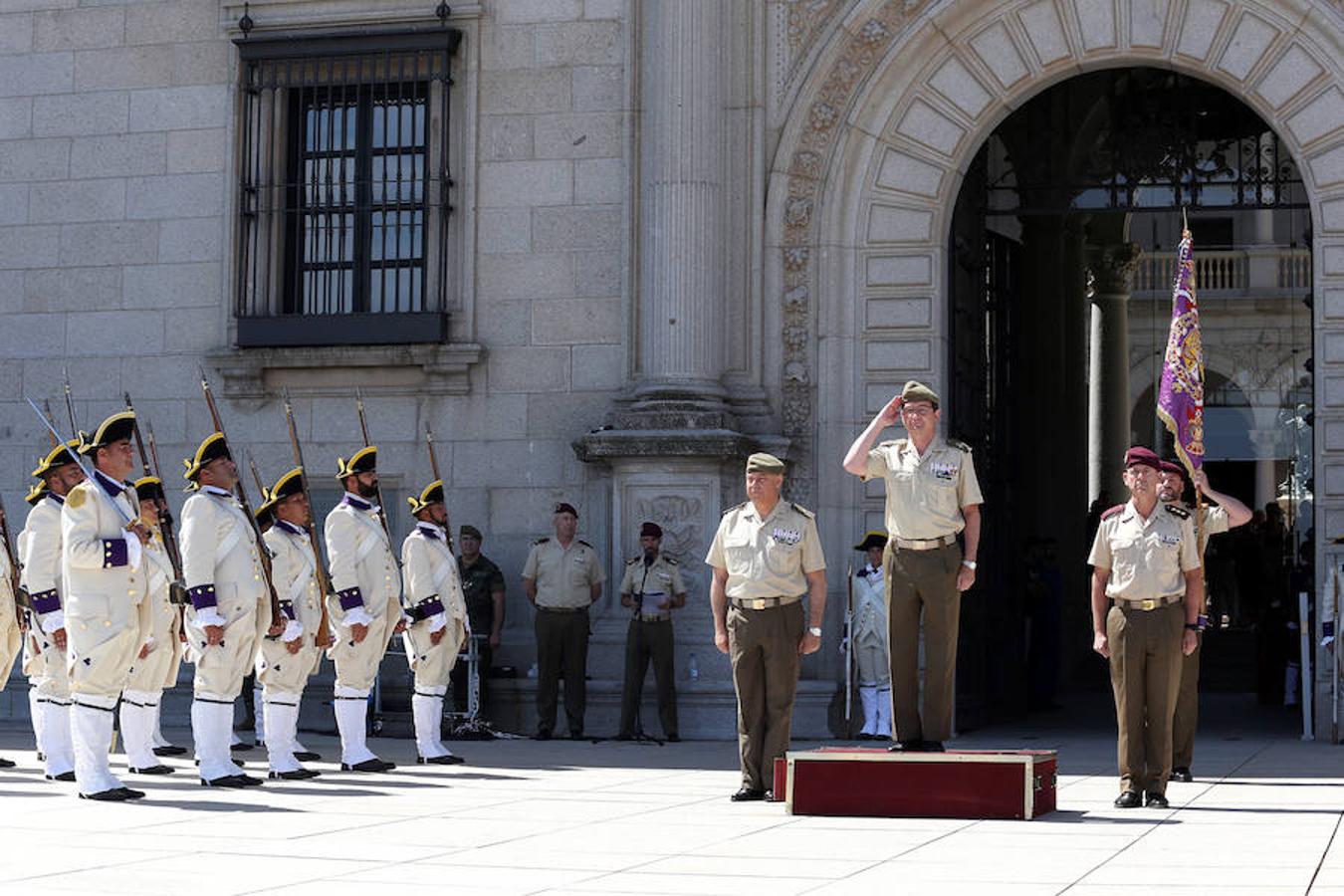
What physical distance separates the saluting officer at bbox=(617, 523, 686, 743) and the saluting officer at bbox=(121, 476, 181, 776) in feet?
13.8

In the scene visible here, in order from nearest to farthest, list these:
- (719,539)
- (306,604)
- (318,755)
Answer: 1. (719,539)
2. (306,604)
3. (318,755)

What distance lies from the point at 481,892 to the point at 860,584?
31.3ft

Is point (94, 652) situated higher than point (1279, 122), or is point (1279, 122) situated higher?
point (1279, 122)

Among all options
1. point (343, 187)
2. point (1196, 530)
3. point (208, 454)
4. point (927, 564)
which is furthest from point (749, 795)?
point (343, 187)

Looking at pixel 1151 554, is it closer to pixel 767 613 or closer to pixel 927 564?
pixel 927 564

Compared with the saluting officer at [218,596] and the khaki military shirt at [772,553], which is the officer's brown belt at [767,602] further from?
Result: the saluting officer at [218,596]

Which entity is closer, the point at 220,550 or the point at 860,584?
the point at 220,550

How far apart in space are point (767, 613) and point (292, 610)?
11.7 feet

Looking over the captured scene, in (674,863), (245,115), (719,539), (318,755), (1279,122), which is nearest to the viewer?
(674,863)

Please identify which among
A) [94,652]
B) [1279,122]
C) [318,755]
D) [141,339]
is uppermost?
[1279,122]

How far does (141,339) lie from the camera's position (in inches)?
755

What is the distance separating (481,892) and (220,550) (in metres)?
5.29

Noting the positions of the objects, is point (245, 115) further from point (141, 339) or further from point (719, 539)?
point (719, 539)

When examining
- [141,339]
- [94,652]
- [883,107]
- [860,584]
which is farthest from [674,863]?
[141,339]
